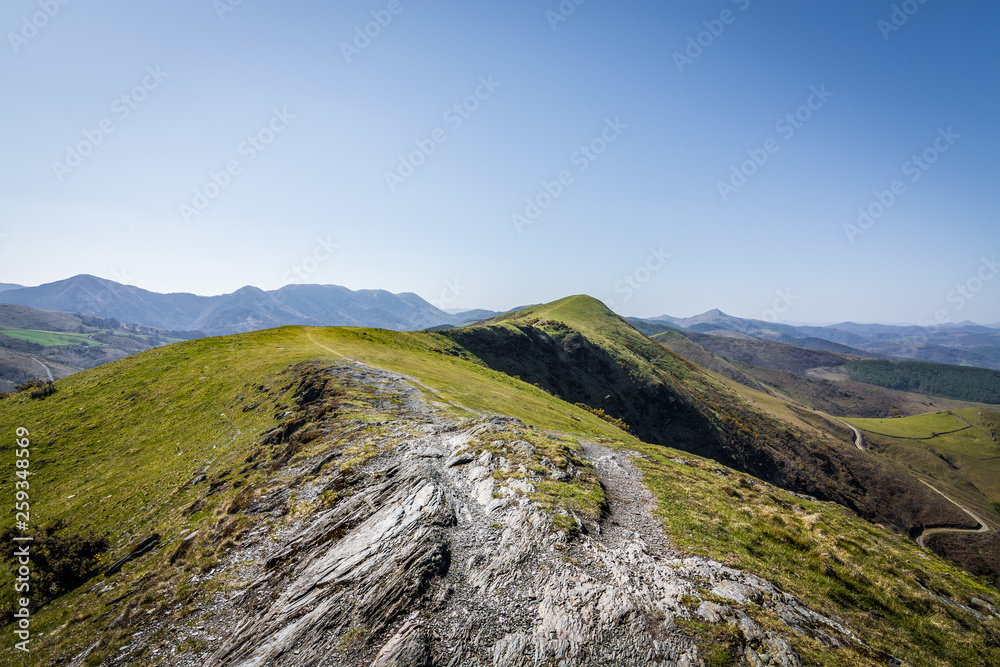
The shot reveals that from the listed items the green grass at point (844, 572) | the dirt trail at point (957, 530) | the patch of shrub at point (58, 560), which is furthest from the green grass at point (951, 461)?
the patch of shrub at point (58, 560)

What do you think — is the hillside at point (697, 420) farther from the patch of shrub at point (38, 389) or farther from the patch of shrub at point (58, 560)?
the patch of shrub at point (58, 560)

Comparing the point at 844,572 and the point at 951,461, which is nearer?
the point at 844,572

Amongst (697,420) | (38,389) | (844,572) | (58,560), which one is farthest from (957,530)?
(38,389)

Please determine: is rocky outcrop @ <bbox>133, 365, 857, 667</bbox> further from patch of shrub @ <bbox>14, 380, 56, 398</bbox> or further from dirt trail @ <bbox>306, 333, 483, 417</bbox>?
patch of shrub @ <bbox>14, 380, 56, 398</bbox>

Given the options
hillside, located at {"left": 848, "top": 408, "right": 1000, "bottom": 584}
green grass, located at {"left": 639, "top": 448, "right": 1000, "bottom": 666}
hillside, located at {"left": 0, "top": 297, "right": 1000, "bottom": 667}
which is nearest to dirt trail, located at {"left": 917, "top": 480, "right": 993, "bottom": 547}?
hillside, located at {"left": 848, "top": 408, "right": 1000, "bottom": 584}

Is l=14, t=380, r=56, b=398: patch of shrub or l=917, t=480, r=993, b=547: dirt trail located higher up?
l=14, t=380, r=56, b=398: patch of shrub

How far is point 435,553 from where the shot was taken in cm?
1470

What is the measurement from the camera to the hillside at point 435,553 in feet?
39.8

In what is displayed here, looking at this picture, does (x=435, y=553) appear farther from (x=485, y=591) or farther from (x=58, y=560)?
(x=58, y=560)

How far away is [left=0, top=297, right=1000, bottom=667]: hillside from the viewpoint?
12.1 metres

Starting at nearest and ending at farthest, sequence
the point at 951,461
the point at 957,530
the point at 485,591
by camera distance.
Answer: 1. the point at 485,591
2. the point at 957,530
3. the point at 951,461

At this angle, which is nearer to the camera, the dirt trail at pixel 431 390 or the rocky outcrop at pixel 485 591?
the rocky outcrop at pixel 485 591

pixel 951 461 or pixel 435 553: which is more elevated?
pixel 435 553

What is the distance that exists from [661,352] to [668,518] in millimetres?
144182
